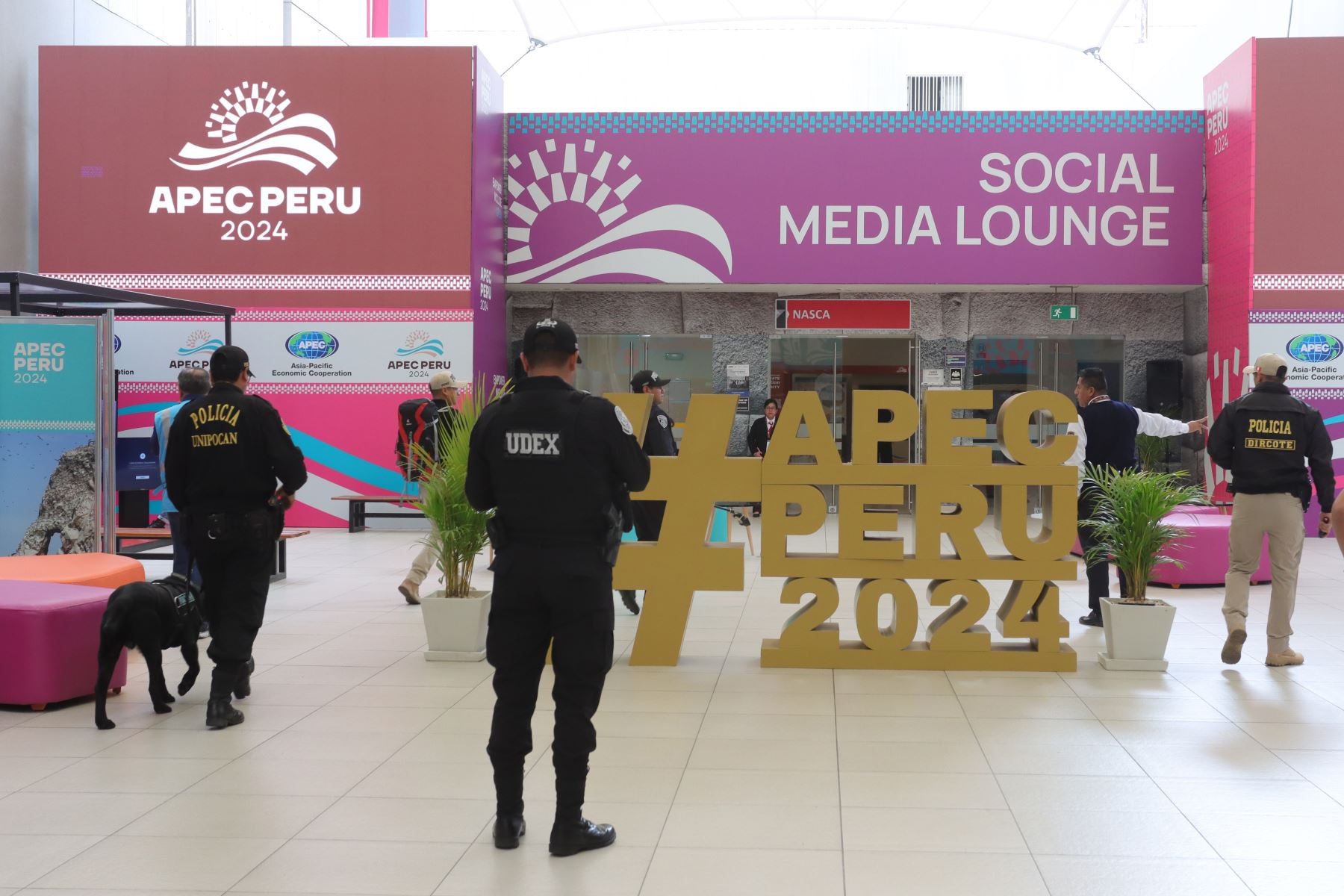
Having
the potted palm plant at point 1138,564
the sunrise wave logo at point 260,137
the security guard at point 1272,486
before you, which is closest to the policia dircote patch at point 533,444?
the potted palm plant at point 1138,564

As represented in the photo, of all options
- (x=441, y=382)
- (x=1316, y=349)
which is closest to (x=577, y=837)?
(x=441, y=382)

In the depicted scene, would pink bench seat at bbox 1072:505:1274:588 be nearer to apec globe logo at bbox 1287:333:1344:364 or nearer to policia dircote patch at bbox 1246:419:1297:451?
policia dircote patch at bbox 1246:419:1297:451

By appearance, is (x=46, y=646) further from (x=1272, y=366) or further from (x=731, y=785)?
(x=1272, y=366)

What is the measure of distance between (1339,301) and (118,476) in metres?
12.5

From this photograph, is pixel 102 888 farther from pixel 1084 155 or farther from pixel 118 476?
pixel 1084 155

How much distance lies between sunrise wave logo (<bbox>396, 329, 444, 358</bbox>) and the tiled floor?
703 centimetres

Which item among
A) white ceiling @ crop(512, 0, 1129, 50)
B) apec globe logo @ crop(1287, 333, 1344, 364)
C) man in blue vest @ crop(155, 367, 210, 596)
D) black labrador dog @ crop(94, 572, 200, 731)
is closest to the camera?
black labrador dog @ crop(94, 572, 200, 731)

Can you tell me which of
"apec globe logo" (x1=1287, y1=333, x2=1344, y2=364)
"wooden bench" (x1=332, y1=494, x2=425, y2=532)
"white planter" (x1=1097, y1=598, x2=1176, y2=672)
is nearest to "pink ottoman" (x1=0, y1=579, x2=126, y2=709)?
"white planter" (x1=1097, y1=598, x2=1176, y2=672)

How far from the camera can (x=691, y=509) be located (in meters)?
6.46

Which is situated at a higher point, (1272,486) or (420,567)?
(1272,486)

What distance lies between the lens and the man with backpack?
8242mm

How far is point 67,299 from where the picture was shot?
10.5m

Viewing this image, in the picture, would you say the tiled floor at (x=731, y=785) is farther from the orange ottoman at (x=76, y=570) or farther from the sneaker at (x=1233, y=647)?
the orange ottoman at (x=76, y=570)

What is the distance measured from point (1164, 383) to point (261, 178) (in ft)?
36.2
